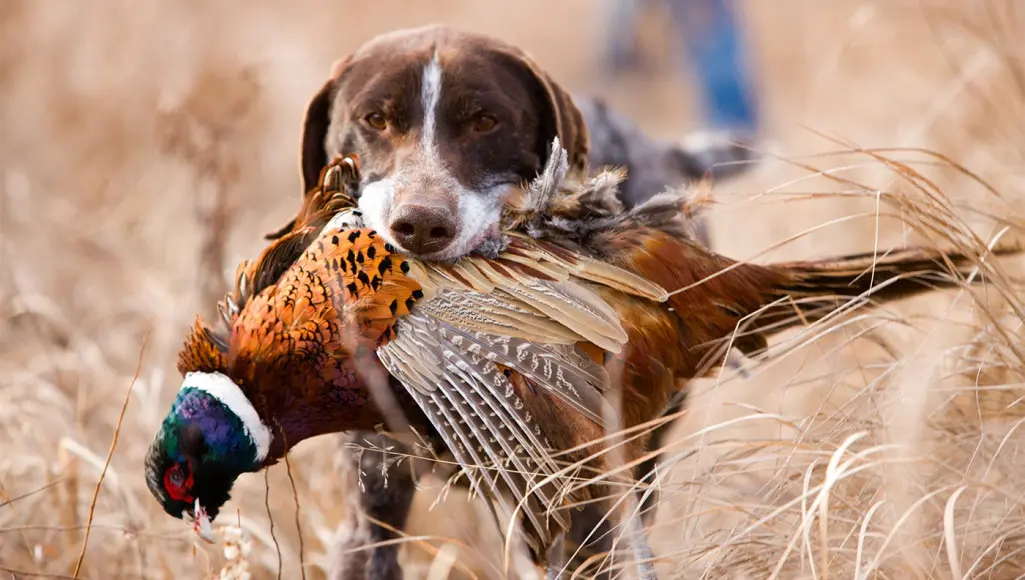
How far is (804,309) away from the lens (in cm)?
246

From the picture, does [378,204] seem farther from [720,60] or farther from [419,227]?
[720,60]

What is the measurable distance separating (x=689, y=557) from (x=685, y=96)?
22.4 feet

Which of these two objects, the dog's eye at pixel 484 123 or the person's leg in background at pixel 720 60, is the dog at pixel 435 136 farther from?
the person's leg in background at pixel 720 60

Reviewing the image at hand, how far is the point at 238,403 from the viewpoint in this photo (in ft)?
6.74

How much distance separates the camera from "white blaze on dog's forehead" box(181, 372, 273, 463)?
2.05 meters

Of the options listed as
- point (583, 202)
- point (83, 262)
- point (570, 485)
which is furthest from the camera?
point (83, 262)

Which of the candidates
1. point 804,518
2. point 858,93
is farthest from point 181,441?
point 858,93

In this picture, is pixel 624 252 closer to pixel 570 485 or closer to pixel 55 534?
pixel 570 485

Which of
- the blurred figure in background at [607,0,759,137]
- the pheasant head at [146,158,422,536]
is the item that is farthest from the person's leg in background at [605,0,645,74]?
the pheasant head at [146,158,422,536]

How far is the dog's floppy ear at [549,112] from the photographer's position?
8.80ft

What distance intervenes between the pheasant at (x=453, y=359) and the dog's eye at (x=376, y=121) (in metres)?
0.38

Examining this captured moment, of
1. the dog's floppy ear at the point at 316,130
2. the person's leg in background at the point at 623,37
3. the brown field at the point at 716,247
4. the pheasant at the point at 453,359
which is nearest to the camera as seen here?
the pheasant at the point at 453,359

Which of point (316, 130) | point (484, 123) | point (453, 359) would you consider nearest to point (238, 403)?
point (453, 359)

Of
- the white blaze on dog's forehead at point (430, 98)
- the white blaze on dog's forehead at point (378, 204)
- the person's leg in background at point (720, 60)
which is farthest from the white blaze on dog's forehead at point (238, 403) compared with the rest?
the person's leg in background at point (720, 60)
